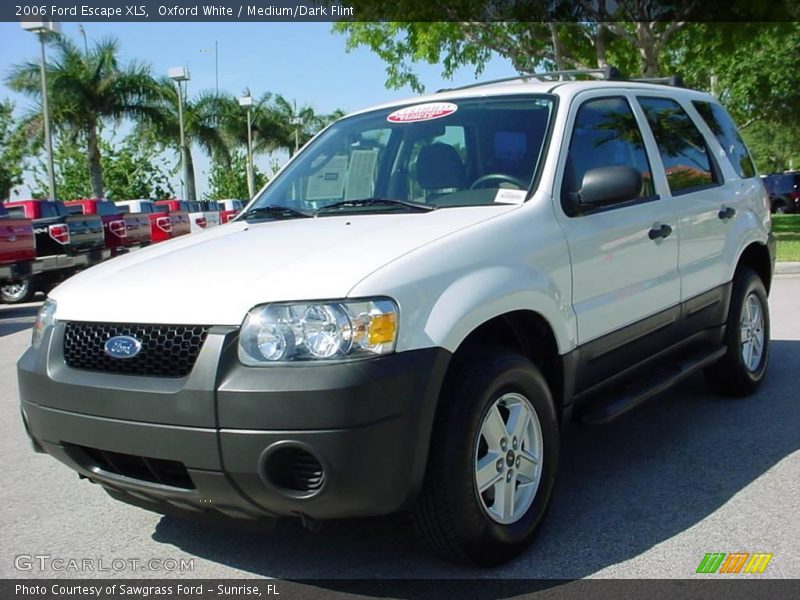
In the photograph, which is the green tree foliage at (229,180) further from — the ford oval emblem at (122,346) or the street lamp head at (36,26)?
the ford oval emblem at (122,346)

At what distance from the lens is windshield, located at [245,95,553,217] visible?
12.7 feet

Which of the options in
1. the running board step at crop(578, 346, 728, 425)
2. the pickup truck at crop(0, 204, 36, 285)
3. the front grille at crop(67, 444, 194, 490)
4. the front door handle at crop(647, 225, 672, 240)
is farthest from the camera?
the pickup truck at crop(0, 204, 36, 285)

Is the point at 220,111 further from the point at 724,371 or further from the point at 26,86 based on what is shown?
the point at 724,371

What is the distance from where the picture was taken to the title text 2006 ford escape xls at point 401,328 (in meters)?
2.81

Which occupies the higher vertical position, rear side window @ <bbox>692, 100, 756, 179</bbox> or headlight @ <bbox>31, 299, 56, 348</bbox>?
rear side window @ <bbox>692, 100, 756, 179</bbox>

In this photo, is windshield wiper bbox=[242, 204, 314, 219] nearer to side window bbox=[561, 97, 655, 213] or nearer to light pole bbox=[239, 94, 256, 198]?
side window bbox=[561, 97, 655, 213]

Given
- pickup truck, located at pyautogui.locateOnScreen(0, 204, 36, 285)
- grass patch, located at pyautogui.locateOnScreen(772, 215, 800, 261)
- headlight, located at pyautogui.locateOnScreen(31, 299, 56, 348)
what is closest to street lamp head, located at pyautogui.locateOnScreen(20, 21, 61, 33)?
pickup truck, located at pyautogui.locateOnScreen(0, 204, 36, 285)

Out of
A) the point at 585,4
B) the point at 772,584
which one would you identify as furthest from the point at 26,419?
the point at 585,4

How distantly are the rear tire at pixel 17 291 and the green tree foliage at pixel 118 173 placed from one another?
26159 millimetres

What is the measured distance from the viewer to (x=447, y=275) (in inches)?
121

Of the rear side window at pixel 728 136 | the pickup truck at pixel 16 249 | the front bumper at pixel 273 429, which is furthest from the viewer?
the pickup truck at pixel 16 249

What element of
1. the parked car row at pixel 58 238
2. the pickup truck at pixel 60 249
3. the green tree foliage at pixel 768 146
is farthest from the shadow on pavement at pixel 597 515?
the green tree foliage at pixel 768 146

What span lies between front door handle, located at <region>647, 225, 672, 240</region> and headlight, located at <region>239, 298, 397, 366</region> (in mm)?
1967

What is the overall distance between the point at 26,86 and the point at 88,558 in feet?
111
